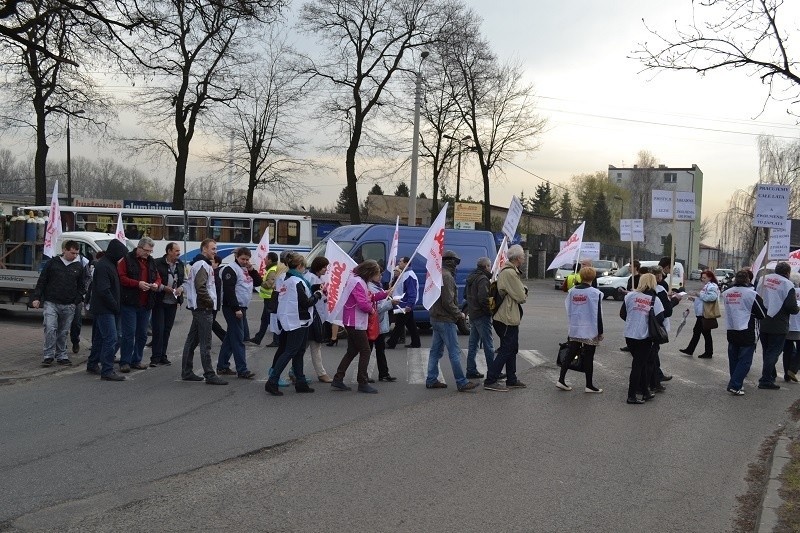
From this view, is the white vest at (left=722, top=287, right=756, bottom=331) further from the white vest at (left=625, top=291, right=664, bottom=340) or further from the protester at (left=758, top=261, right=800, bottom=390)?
the white vest at (left=625, top=291, right=664, bottom=340)

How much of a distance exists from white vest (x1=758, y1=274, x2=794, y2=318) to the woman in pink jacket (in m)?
5.96

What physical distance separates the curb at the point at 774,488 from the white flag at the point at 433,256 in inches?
177

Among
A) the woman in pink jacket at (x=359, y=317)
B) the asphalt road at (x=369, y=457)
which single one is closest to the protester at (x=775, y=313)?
the asphalt road at (x=369, y=457)

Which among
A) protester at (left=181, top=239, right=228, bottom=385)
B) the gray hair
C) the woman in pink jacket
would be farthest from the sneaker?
the gray hair

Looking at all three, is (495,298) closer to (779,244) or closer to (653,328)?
(653,328)

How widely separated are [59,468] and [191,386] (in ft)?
13.6

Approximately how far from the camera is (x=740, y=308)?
1148 cm

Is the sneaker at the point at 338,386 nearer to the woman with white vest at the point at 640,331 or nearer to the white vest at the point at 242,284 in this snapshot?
the white vest at the point at 242,284

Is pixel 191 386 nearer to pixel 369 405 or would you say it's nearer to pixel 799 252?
pixel 369 405

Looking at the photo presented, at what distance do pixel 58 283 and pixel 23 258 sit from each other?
291 inches

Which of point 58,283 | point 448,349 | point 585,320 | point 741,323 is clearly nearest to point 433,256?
point 448,349

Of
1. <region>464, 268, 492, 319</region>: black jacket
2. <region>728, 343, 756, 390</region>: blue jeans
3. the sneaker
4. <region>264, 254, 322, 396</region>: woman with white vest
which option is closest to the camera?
<region>264, 254, 322, 396</region>: woman with white vest

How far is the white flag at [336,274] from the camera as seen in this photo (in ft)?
35.7

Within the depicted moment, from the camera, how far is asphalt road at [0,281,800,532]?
567 centimetres
